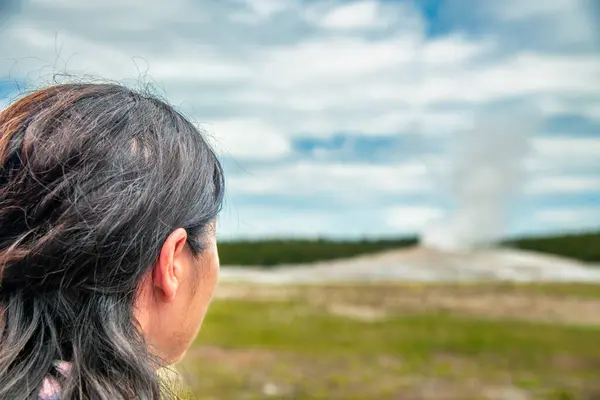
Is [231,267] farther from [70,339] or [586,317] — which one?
[70,339]

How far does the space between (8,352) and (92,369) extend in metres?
0.13

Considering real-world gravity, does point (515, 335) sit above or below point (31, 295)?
below

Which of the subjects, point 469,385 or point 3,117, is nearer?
point 3,117

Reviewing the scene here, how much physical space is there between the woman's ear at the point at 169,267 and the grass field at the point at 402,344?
25.2 feet

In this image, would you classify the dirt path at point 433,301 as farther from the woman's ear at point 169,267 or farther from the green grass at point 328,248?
the woman's ear at point 169,267

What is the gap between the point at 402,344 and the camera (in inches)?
538

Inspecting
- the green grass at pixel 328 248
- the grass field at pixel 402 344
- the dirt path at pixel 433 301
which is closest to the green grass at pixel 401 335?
the grass field at pixel 402 344

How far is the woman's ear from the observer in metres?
1.31

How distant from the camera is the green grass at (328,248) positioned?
29.1 metres

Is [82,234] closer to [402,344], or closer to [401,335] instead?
[402,344]

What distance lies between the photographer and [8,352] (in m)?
1.24

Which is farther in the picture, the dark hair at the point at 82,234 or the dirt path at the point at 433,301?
the dirt path at the point at 433,301

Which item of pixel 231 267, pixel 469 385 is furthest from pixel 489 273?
pixel 469 385

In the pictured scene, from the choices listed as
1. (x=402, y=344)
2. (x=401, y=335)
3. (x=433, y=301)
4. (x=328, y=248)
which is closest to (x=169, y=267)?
(x=402, y=344)
